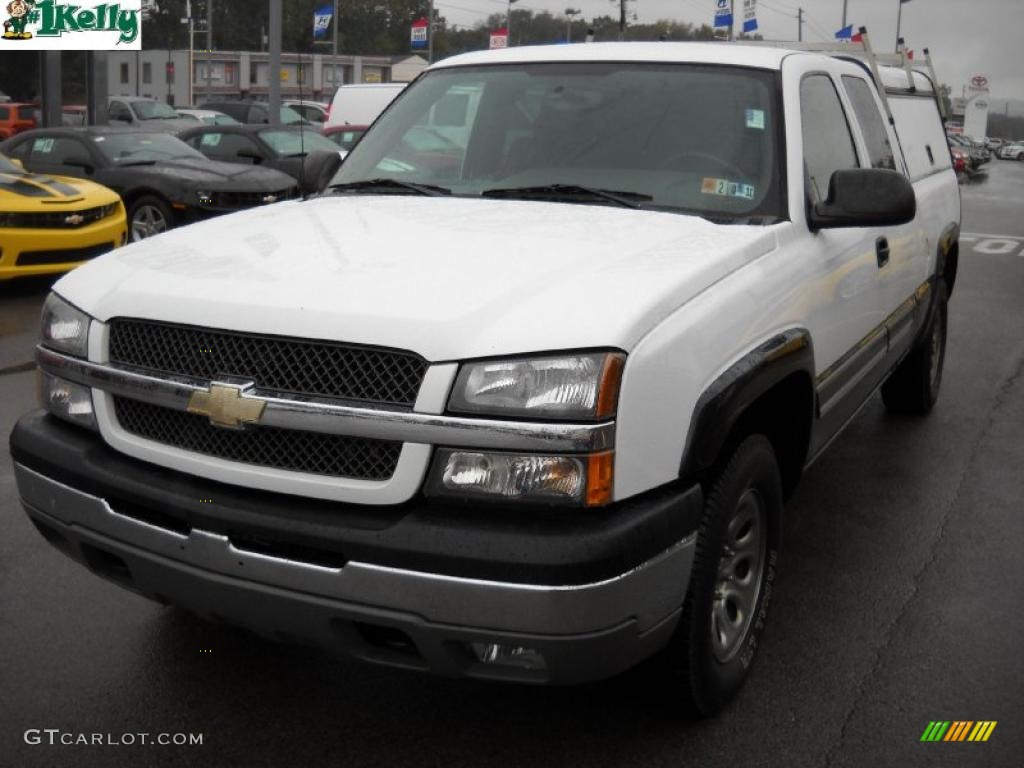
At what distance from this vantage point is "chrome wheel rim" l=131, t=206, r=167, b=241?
1327 centimetres

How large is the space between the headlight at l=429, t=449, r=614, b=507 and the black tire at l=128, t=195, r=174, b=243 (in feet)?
36.7

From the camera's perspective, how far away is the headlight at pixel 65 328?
3238 millimetres

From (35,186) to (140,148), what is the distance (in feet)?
11.2

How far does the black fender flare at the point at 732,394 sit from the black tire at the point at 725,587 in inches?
4.2

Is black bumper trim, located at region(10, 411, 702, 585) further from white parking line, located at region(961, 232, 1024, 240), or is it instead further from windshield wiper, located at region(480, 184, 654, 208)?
white parking line, located at region(961, 232, 1024, 240)

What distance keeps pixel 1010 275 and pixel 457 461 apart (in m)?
13.0

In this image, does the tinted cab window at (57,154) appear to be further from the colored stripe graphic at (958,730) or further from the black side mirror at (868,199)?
the colored stripe graphic at (958,730)

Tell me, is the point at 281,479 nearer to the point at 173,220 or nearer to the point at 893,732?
the point at 893,732

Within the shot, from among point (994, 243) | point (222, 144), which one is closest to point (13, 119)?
point (222, 144)

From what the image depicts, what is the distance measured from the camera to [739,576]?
353 cm

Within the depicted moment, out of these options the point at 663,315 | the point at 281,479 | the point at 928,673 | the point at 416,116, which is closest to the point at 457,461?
the point at 281,479

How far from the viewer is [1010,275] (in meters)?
14.2

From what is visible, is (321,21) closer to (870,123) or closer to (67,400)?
(870,123)

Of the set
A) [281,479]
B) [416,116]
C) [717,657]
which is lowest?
[717,657]
